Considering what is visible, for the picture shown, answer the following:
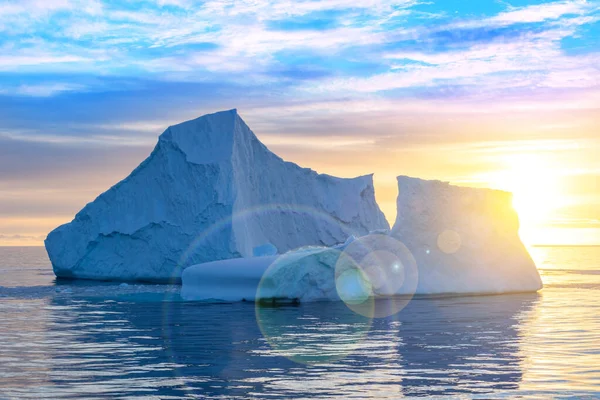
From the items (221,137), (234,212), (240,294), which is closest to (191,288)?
(240,294)

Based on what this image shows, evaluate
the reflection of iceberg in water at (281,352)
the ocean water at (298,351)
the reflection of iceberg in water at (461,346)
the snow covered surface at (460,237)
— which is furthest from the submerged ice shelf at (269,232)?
the reflection of iceberg in water at (281,352)

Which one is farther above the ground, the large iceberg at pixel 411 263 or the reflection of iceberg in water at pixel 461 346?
the large iceberg at pixel 411 263

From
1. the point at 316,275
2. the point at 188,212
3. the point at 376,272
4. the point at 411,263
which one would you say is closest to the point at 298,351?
the point at 316,275

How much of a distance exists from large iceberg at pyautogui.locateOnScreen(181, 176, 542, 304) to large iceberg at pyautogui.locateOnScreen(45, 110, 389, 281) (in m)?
7.77

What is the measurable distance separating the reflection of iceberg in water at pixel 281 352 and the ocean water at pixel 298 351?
0.08ft

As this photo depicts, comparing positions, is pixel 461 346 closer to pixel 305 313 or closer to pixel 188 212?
pixel 305 313

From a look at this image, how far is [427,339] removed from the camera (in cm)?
1421

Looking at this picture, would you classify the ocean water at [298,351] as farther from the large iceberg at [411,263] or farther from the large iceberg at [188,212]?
the large iceberg at [188,212]

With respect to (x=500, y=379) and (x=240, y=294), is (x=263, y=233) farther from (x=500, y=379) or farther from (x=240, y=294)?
(x=500, y=379)

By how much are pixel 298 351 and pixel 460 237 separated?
1323cm

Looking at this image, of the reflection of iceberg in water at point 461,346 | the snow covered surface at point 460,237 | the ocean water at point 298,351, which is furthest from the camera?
the snow covered surface at point 460,237

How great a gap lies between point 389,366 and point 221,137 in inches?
980

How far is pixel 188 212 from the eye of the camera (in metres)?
A: 34.2

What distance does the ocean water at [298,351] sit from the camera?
31.0ft
